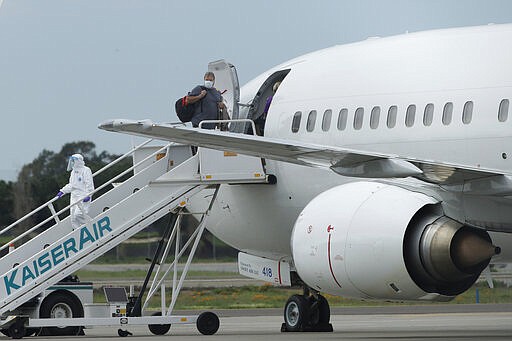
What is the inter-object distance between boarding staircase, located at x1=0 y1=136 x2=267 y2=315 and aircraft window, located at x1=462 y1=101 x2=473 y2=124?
388 centimetres

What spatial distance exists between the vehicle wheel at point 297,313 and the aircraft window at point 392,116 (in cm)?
400

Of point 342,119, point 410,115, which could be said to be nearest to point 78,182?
point 342,119

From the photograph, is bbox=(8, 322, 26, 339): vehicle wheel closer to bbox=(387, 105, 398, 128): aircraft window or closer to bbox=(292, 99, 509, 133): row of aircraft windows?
bbox=(292, 99, 509, 133): row of aircraft windows

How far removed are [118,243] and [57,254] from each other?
0.96m

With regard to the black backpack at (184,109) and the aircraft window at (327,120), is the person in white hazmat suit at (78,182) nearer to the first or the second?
the black backpack at (184,109)

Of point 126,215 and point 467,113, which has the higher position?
point 467,113

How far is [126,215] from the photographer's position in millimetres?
19953

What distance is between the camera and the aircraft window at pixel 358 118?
18062 millimetres

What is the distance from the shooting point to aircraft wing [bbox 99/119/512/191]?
45.0 feet

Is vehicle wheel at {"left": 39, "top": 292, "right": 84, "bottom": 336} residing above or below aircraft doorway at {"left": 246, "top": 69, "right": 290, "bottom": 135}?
below

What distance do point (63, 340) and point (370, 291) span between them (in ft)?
19.0

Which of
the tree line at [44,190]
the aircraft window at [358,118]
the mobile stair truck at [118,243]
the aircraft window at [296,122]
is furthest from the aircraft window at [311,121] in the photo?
the tree line at [44,190]

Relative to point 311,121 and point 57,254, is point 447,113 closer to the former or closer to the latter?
point 311,121

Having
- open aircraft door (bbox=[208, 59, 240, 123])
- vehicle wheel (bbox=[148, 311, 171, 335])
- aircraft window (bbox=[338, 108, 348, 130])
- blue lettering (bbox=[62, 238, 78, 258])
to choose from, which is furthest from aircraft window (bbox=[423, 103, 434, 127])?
vehicle wheel (bbox=[148, 311, 171, 335])
